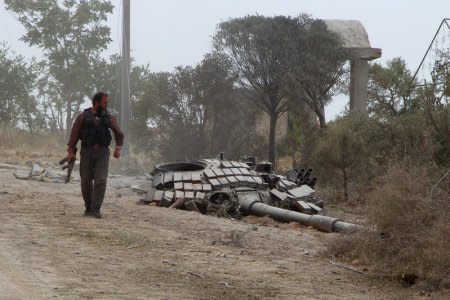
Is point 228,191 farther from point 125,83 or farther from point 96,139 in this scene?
point 125,83

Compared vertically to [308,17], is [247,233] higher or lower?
lower

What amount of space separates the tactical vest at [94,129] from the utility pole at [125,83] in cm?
1782

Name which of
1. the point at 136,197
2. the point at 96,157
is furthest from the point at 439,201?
Result: the point at 136,197

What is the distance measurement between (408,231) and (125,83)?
86.8 ft

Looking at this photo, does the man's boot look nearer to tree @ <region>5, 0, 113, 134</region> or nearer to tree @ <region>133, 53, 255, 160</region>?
tree @ <region>133, 53, 255, 160</region>

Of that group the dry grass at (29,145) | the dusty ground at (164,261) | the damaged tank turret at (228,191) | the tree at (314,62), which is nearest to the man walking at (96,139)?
the dusty ground at (164,261)

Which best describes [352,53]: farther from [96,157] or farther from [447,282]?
[447,282]

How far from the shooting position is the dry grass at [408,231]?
29.6 ft

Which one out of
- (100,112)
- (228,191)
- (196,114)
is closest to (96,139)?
(100,112)

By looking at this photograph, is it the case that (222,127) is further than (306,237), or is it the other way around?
(222,127)

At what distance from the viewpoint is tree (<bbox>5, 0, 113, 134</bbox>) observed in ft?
163

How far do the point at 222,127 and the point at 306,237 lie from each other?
18.0 metres

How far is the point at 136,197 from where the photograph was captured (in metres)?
20.0

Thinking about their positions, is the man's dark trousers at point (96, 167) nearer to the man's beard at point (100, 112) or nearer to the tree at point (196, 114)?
the man's beard at point (100, 112)
